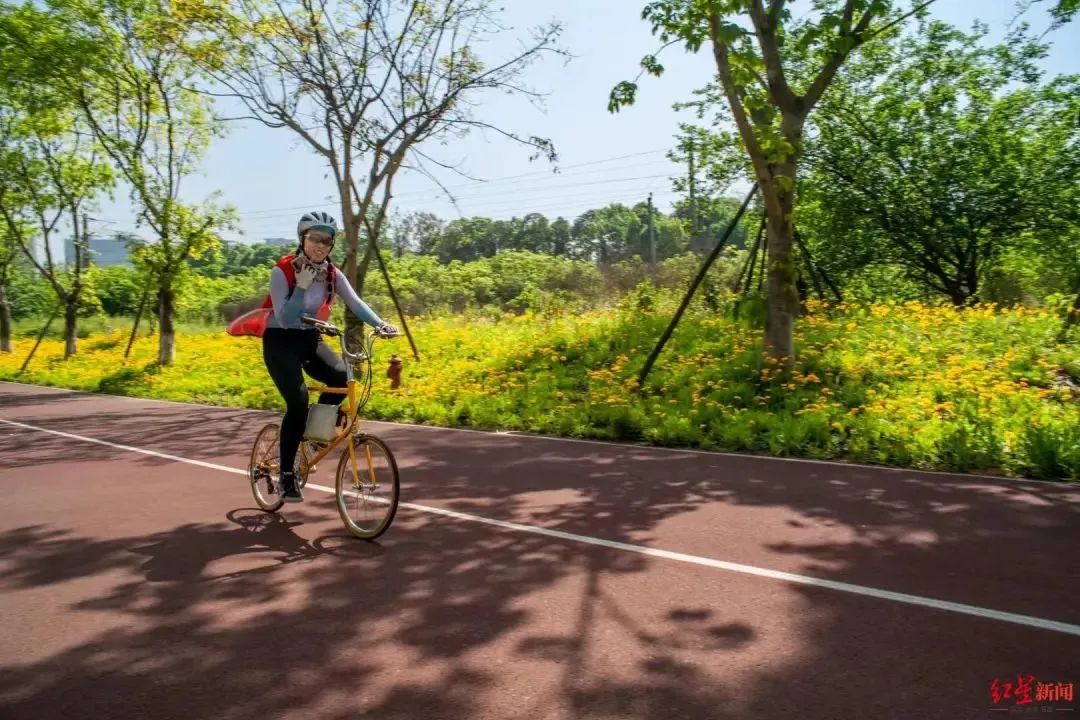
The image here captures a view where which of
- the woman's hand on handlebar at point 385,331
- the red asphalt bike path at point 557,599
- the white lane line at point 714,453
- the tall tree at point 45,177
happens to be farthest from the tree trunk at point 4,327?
the woman's hand on handlebar at point 385,331

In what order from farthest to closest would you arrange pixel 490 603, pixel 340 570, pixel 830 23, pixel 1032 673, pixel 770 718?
1. pixel 830 23
2. pixel 340 570
3. pixel 490 603
4. pixel 1032 673
5. pixel 770 718

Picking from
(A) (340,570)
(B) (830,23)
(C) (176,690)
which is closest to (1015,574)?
(A) (340,570)

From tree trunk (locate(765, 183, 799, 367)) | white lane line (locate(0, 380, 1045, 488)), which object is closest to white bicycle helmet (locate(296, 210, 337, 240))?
white lane line (locate(0, 380, 1045, 488))

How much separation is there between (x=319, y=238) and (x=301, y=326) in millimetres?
659

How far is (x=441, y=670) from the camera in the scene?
3580 millimetres

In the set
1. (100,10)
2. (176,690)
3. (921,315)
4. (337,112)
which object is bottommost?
(176,690)

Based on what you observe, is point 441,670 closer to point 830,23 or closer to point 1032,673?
point 1032,673

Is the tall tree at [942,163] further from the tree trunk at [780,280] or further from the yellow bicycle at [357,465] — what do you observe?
the yellow bicycle at [357,465]

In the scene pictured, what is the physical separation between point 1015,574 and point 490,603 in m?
3.00

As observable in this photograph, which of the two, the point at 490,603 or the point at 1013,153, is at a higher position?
the point at 1013,153

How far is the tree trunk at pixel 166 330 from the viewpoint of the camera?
23.4 m

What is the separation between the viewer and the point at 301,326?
19.5 ft

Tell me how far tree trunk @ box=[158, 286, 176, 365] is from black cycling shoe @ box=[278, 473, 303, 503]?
19.0 meters

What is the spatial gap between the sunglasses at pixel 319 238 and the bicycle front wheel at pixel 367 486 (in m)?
1.44
